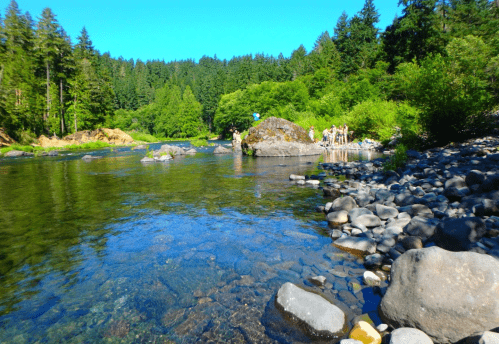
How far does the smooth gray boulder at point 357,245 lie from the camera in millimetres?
5244

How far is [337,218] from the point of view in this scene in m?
7.08

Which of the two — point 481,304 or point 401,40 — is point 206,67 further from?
point 481,304

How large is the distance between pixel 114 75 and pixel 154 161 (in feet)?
438

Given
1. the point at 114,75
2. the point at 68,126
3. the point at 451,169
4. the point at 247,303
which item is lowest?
the point at 247,303

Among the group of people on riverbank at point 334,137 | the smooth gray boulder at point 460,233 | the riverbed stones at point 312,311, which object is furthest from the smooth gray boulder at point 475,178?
the group of people on riverbank at point 334,137

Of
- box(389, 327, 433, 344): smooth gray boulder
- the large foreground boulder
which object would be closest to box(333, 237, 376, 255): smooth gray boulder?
the large foreground boulder

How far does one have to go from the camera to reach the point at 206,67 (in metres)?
171

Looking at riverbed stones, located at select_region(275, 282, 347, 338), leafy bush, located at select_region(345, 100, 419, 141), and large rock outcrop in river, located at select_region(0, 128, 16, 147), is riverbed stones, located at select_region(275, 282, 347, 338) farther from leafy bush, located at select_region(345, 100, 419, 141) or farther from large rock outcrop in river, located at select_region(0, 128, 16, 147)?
large rock outcrop in river, located at select_region(0, 128, 16, 147)

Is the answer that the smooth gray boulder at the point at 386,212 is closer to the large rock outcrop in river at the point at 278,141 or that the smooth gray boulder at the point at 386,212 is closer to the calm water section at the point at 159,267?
the calm water section at the point at 159,267

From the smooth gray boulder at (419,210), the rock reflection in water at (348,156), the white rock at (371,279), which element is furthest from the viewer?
the rock reflection in water at (348,156)

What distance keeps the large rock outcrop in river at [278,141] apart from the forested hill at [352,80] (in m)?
8.06

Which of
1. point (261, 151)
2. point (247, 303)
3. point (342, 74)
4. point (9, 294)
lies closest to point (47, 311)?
point (9, 294)

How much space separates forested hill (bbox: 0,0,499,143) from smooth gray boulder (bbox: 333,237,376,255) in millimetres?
12328

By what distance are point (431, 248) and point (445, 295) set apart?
0.56 metres
